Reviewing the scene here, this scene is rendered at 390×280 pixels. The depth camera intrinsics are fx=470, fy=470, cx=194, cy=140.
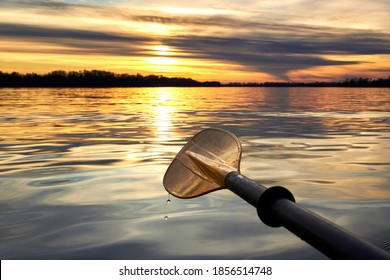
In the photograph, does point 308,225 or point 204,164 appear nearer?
point 308,225

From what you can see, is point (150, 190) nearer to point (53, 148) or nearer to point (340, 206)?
point (340, 206)

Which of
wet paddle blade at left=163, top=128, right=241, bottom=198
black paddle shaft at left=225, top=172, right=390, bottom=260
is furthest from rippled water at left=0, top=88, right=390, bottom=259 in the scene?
black paddle shaft at left=225, top=172, right=390, bottom=260

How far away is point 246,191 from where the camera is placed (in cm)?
293

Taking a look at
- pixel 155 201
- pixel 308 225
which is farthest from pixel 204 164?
pixel 308 225

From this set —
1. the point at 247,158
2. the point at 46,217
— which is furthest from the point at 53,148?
the point at 46,217

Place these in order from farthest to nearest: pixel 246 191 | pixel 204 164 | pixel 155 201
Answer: pixel 155 201 → pixel 204 164 → pixel 246 191

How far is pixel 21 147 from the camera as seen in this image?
8828 mm

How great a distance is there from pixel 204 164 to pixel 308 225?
7.16 feet

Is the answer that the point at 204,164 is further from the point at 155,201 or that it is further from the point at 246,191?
the point at 246,191

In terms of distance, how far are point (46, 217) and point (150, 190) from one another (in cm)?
136

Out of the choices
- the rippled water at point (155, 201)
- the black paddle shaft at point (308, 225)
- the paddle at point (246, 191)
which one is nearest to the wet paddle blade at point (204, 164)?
the paddle at point (246, 191)

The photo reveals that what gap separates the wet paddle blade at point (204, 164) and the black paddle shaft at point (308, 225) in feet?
3.40

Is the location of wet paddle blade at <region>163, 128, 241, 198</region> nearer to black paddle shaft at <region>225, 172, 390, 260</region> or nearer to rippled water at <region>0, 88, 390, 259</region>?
rippled water at <region>0, 88, 390, 259</region>
